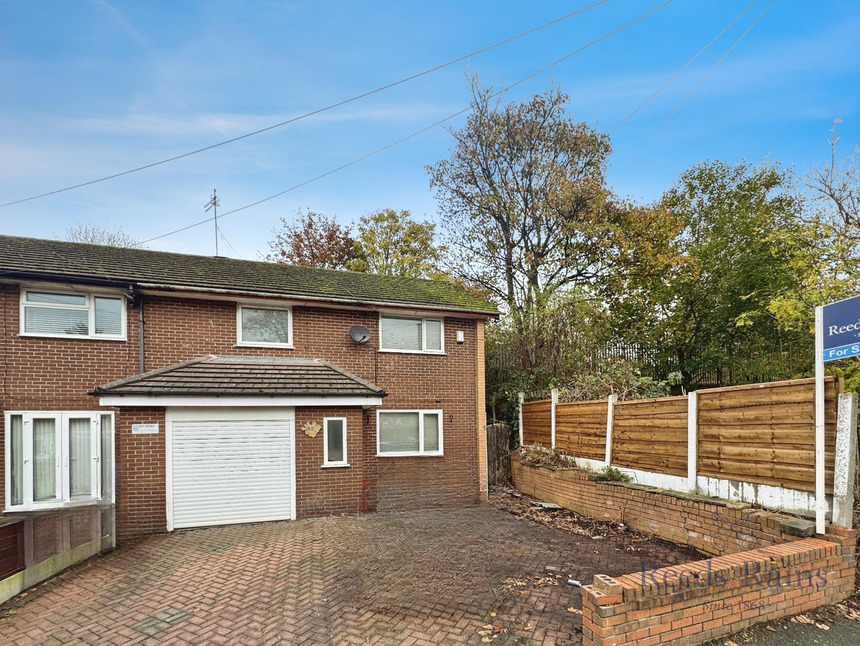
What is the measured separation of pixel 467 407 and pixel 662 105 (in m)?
8.01

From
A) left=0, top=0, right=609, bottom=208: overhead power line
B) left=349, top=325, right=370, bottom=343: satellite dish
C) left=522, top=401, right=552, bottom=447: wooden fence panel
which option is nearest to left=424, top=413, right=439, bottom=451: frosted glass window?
left=349, top=325, right=370, bottom=343: satellite dish

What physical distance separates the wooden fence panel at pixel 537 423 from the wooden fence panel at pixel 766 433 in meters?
4.68

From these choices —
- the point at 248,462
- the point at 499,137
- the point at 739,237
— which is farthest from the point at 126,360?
the point at 739,237

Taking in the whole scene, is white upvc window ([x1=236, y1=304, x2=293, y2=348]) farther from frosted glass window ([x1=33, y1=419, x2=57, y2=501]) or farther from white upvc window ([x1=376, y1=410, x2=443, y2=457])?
frosted glass window ([x1=33, y1=419, x2=57, y2=501])

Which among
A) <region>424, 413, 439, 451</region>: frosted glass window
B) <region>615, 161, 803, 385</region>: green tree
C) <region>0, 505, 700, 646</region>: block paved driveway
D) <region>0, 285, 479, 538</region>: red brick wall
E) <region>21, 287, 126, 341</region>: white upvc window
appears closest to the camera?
<region>0, 505, 700, 646</region>: block paved driveway

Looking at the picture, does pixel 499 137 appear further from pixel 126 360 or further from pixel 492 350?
pixel 126 360

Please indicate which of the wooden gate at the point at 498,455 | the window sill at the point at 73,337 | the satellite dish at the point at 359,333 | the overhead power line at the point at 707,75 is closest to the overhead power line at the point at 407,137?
the overhead power line at the point at 707,75

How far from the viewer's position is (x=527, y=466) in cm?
1153

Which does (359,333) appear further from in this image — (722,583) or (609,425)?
(722,583)

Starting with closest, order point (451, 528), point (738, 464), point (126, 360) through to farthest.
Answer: point (738, 464), point (451, 528), point (126, 360)

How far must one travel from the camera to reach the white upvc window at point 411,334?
11.2 metres

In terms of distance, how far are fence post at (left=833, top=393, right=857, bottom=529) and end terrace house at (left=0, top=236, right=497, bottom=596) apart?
282 inches

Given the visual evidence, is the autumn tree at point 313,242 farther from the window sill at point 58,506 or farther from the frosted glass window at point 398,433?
the window sill at point 58,506

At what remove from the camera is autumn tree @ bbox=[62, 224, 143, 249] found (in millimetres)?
23109
